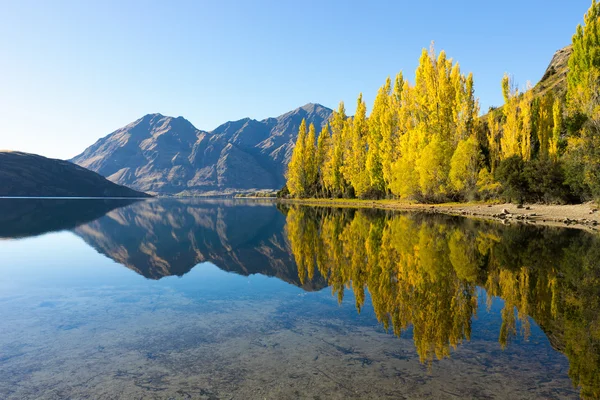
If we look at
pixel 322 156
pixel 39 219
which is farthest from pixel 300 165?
pixel 39 219

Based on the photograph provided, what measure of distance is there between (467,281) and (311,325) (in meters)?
5.97

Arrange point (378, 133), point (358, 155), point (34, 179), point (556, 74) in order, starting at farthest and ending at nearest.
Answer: point (34, 179) < point (556, 74) < point (358, 155) < point (378, 133)

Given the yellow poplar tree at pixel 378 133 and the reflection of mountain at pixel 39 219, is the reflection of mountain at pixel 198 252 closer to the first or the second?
the reflection of mountain at pixel 39 219

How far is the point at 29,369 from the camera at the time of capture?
6480 mm

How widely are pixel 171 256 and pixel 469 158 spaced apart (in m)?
40.2

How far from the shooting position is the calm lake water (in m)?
A: 5.92

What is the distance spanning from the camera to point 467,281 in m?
Answer: 12.0

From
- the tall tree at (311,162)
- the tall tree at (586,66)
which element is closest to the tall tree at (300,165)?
the tall tree at (311,162)

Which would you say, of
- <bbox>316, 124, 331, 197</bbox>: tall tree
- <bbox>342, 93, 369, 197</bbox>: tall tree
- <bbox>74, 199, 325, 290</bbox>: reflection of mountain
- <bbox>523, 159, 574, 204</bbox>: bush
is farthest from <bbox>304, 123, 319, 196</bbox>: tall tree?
<bbox>74, 199, 325, 290</bbox>: reflection of mountain

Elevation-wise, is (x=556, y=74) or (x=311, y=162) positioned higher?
(x=556, y=74)

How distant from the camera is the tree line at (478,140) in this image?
119ft

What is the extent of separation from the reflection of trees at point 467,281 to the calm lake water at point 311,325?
0.05m

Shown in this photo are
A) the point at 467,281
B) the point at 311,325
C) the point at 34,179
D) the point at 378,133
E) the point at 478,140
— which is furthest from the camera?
the point at 34,179

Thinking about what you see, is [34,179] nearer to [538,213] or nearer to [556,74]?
[538,213]
